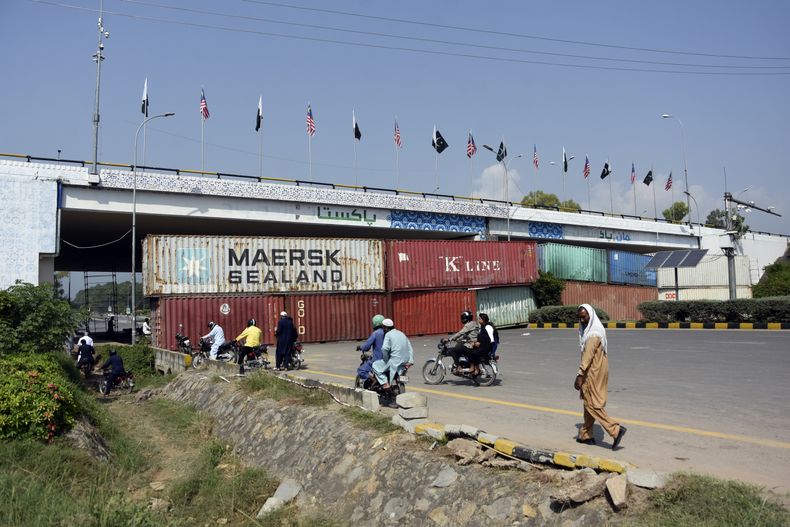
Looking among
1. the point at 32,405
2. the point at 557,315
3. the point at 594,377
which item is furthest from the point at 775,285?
the point at 32,405

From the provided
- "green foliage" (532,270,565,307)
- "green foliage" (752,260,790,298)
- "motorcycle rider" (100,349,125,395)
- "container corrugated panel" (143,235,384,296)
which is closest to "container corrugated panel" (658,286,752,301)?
"green foliage" (752,260,790,298)

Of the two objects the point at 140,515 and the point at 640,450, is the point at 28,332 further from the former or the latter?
the point at 640,450

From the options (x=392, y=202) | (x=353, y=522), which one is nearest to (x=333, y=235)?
(x=392, y=202)

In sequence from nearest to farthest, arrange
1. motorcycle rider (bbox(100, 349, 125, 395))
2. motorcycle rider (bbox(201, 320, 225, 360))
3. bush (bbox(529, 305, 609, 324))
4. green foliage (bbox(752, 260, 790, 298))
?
motorcycle rider (bbox(201, 320, 225, 360)) < motorcycle rider (bbox(100, 349, 125, 395)) < bush (bbox(529, 305, 609, 324)) < green foliage (bbox(752, 260, 790, 298))

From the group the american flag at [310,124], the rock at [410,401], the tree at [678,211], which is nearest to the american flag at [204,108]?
the american flag at [310,124]

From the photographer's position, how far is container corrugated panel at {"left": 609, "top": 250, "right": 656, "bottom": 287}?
38.7 metres

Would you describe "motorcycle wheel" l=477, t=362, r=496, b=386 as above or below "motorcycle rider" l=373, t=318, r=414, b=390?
below

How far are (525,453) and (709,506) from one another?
194 cm

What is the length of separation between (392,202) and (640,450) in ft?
96.3

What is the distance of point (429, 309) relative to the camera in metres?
29.1

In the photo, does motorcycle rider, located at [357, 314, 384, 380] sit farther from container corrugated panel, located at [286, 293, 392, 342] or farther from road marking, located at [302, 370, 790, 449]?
container corrugated panel, located at [286, 293, 392, 342]

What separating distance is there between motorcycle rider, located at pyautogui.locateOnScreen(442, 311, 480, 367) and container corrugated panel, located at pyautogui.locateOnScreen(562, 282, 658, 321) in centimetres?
2292

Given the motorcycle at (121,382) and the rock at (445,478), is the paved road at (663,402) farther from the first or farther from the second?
the motorcycle at (121,382)

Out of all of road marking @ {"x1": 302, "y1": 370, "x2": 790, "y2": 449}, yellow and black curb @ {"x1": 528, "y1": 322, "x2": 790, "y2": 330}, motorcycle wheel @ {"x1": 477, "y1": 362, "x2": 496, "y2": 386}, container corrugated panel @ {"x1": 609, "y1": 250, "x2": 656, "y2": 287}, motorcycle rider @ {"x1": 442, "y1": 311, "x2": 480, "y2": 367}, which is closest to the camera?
road marking @ {"x1": 302, "y1": 370, "x2": 790, "y2": 449}
